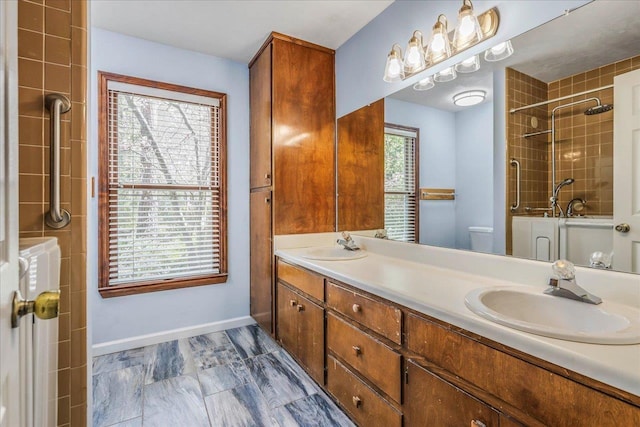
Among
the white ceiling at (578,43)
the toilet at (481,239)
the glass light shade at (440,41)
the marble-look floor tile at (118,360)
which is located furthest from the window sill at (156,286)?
the white ceiling at (578,43)

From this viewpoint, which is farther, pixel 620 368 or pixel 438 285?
pixel 438 285

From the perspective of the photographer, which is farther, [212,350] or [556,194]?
[212,350]

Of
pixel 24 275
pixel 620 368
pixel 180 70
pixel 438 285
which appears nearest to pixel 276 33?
pixel 180 70

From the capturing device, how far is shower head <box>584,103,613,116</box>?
1.13 metres

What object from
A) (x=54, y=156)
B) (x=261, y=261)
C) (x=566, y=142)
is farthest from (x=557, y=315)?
(x=261, y=261)

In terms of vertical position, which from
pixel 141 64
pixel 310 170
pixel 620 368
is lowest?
pixel 620 368

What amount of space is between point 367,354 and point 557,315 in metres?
0.74

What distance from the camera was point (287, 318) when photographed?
2.19 meters

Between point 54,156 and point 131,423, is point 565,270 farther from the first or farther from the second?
point 131,423

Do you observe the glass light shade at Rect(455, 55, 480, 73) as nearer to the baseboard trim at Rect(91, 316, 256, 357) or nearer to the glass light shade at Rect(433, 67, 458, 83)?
the glass light shade at Rect(433, 67, 458, 83)

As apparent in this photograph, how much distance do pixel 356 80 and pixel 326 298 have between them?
1622mm

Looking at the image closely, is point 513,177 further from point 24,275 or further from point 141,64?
point 141,64

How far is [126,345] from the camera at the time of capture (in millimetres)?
2398

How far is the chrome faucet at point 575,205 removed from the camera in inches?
47.3
